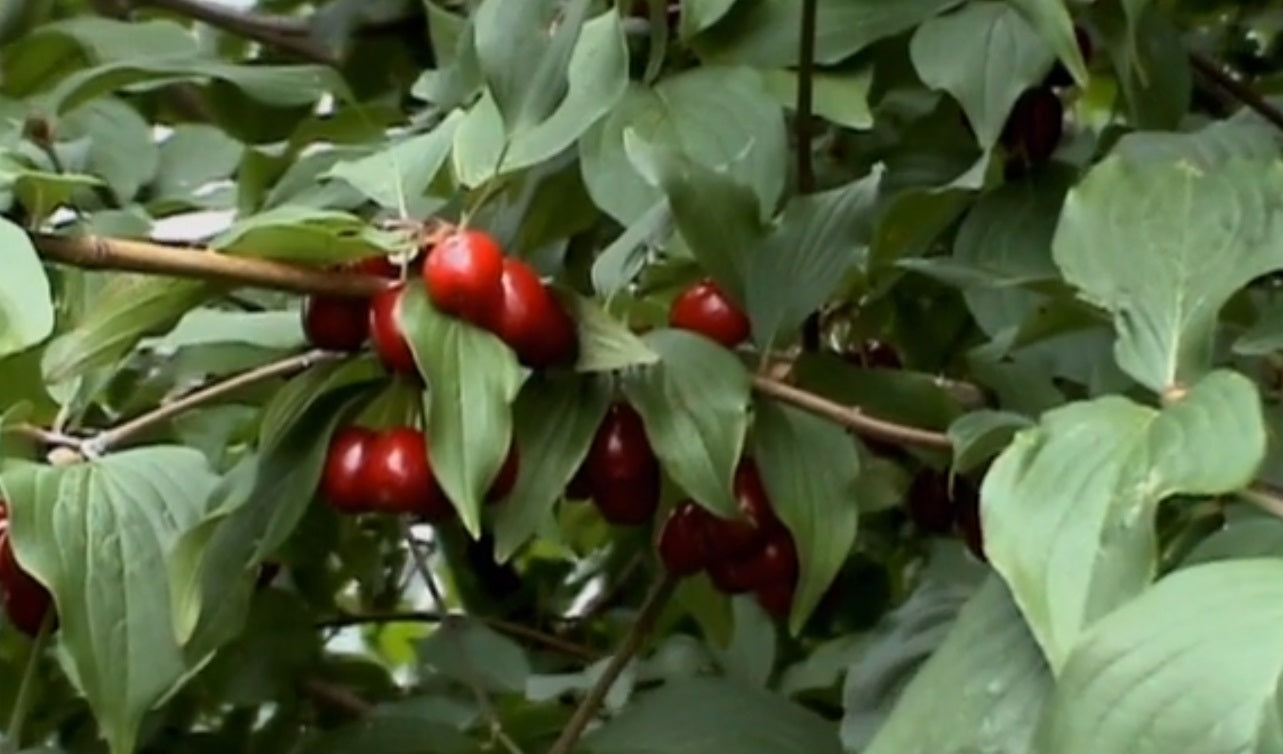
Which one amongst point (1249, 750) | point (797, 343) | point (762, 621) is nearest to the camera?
point (1249, 750)

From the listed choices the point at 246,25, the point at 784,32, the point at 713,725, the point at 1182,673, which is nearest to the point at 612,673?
the point at 713,725

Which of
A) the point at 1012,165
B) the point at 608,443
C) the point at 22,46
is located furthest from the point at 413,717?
the point at 22,46

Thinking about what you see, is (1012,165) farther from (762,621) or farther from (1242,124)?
(762,621)

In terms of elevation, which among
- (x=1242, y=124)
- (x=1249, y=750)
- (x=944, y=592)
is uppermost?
(x=1249, y=750)

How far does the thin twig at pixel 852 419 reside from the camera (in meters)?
0.71

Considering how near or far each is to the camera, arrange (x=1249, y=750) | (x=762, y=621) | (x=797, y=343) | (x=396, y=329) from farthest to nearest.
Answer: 1. (x=762, y=621)
2. (x=797, y=343)
3. (x=396, y=329)
4. (x=1249, y=750)

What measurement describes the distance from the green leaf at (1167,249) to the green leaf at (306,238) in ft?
0.67

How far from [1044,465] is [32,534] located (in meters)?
0.31

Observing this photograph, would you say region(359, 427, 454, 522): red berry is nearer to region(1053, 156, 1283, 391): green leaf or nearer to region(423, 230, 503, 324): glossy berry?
region(423, 230, 503, 324): glossy berry

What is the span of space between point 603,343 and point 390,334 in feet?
0.22

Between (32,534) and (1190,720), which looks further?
(32,534)

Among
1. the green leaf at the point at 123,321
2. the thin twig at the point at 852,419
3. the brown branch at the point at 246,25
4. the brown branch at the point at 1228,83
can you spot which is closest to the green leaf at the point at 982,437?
the thin twig at the point at 852,419

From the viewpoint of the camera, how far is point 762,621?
1.06 m

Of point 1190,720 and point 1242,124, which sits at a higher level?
point 1190,720
